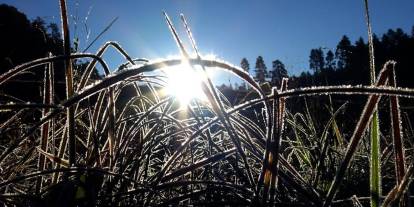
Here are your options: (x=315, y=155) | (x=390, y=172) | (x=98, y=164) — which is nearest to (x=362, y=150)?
(x=390, y=172)

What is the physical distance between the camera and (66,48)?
29.3 inches

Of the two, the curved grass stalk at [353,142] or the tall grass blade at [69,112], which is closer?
the curved grass stalk at [353,142]

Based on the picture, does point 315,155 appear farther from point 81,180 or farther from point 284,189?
point 81,180

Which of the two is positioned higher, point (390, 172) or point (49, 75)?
point (49, 75)

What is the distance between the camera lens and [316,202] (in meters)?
0.62

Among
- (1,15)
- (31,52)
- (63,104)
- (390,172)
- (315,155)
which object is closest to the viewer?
(63,104)

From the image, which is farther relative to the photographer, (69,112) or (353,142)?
(69,112)

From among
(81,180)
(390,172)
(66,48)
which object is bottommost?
(390,172)

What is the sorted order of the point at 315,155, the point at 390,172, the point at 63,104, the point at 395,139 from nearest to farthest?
the point at 63,104, the point at 395,139, the point at 315,155, the point at 390,172

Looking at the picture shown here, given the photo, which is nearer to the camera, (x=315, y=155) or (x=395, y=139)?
(x=395, y=139)

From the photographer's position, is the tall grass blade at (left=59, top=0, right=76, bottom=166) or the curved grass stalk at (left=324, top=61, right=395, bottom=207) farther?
the tall grass blade at (left=59, top=0, right=76, bottom=166)

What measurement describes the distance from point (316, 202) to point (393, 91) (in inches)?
8.1

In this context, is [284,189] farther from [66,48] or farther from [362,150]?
[362,150]

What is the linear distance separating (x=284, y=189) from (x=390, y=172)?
0.71 meters
